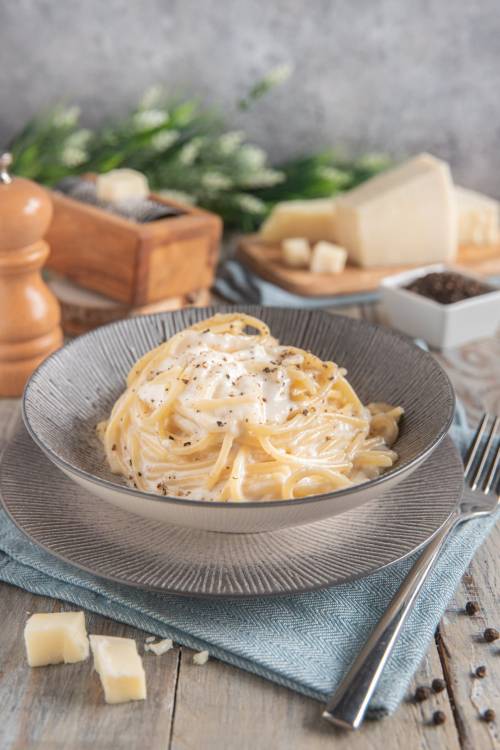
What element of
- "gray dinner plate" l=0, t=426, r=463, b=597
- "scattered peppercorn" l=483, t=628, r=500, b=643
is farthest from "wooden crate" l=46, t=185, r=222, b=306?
"scattered peppercorn" l=483, t=628, r=500, b=643

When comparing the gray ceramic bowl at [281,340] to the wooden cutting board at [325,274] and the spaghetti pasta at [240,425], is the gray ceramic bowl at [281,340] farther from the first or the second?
the wooden cutting board at [325,274]

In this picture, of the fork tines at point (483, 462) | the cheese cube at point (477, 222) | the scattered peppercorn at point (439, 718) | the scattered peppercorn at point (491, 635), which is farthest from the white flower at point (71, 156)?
the scattered peppercorn at point (439, 718)

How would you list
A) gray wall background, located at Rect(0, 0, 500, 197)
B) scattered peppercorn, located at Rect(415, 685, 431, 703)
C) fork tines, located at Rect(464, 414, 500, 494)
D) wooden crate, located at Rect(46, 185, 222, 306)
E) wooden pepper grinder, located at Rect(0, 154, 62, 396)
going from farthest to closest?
gray wall background, located at Rect(0, 0, 500, 197), wooden crate, located at Rect(46, 185, 222, 306), wooden pepper grinder, located at Rect(0, 154, 62, 396), fork tines, located at Rect(464, 414, 500, 494), scattered peppercorn, located at Rect(415, 685, 431, 703)

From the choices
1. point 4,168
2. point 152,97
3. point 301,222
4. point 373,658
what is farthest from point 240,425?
point 152,97

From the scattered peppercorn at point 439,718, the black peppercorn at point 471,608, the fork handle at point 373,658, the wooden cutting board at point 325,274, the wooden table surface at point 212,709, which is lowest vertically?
the wooden cutting board at point 325,274

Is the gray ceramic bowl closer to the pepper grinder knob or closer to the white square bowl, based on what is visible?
the pepper grinder knob

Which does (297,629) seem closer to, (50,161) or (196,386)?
(196,386)
